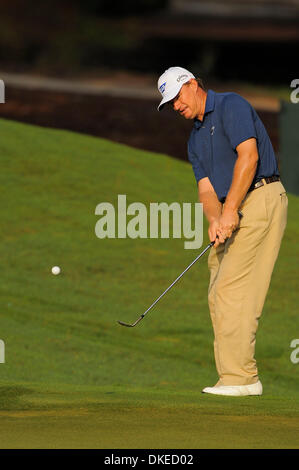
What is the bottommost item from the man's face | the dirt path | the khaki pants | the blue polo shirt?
the khaki pants

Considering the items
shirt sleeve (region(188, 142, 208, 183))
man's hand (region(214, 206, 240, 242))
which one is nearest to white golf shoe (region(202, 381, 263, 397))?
man's hand (region(214, 206, 240, 242))

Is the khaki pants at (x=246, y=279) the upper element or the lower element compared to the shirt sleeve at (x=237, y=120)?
lower

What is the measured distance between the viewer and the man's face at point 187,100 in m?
7.22

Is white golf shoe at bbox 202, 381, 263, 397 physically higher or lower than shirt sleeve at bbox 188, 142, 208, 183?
lower

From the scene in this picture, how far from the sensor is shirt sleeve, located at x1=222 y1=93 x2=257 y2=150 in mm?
7078

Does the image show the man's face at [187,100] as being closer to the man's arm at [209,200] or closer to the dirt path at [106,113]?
the man's arm at [209,200]

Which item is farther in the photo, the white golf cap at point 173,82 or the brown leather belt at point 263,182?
the brown leather belt at point 263,182

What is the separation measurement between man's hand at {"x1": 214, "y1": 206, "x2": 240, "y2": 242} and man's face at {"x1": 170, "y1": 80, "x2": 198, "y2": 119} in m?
0.69

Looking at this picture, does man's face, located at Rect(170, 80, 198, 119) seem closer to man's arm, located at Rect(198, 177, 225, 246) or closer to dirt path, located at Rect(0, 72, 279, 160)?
man's arm, located at Rect(198, 177, 225, 246)

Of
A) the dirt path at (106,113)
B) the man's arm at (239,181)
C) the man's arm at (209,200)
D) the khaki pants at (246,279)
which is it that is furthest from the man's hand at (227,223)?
the dirt path at (106,113)

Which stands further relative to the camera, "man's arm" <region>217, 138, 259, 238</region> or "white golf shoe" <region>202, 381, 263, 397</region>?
"white golf shoe" <region>202, 381, 263, 397</region>

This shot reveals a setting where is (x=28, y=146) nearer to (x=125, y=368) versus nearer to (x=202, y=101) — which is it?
(x=125, y=368)

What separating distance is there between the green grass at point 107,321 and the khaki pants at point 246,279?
321 millimetres
